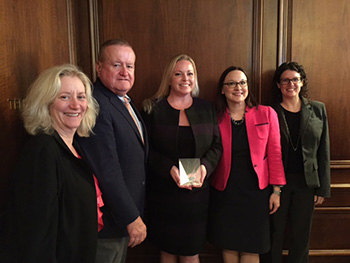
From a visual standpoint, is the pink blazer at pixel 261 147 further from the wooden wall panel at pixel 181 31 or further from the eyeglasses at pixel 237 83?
the wooden wall panel at pixel 181 31

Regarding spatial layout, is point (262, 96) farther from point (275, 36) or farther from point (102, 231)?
point (102, 231)

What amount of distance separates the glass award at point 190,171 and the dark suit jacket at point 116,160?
278mm

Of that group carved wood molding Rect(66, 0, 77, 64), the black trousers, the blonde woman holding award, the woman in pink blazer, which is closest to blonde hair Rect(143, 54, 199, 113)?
the blonde woman holding award

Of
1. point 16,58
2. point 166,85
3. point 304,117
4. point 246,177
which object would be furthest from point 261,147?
point 16,58

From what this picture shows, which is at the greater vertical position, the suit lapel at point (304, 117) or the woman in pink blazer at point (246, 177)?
the suit lapel at point (304, 117)

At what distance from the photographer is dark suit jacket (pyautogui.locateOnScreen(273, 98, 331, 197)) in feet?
7.00

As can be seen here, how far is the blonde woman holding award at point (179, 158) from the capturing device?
6.39ft

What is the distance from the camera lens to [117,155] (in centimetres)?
149

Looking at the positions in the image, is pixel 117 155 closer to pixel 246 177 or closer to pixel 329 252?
pixel 246 177

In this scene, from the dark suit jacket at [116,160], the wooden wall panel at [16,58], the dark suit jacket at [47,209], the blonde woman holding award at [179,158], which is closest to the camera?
the dark suit jacket at [47,209]

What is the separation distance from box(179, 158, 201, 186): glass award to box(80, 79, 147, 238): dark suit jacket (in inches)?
11.0

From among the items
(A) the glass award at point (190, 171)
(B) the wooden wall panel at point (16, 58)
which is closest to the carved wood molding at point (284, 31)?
(A) the glass award at point (190, 171)

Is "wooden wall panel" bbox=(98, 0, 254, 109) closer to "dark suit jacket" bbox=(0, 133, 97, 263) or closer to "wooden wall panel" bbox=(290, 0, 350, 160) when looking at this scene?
Answer: "wooden wall panel" bbox=(290, 0, 350, 160)

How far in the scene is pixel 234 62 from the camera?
2.42 metres
